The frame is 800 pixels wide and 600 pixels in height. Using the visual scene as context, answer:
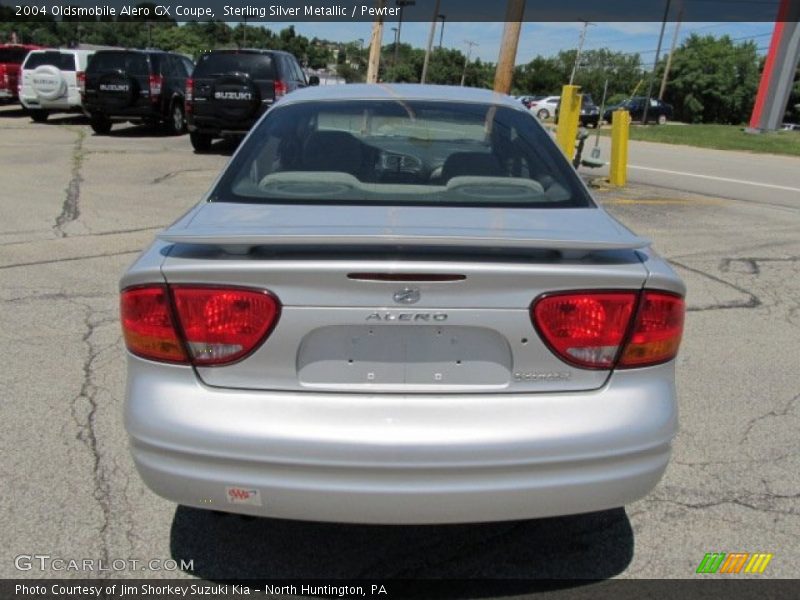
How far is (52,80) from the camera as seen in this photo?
18438 mm

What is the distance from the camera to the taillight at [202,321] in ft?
7.32

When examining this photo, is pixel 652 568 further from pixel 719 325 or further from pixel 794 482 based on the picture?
pixel 719 325

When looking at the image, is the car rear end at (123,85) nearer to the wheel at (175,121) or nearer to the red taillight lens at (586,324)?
the wheel at (175,121)

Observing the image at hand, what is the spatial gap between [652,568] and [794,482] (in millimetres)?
1028

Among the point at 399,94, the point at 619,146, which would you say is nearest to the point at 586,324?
the point at 399,94


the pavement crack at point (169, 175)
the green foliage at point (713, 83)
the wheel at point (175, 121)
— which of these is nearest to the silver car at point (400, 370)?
the pavement crack at point (169, 175)

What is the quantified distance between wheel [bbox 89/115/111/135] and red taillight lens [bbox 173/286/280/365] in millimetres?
16561

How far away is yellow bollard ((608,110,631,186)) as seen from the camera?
1170 centimetres

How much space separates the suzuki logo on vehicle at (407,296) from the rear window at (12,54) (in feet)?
78.4

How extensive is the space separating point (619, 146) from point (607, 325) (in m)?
10.4

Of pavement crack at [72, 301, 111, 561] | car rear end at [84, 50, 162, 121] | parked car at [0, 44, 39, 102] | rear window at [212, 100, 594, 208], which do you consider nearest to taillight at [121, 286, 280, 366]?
rear window at [212, 100, 594, 208]

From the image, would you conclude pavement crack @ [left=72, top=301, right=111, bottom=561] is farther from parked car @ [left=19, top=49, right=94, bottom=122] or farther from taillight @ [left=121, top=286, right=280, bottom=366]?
parked car @ [left=19, top=49, right=94, bottom=122]

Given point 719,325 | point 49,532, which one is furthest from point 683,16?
point 49,532

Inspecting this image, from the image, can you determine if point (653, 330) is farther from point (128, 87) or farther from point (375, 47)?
point (375, 47)
